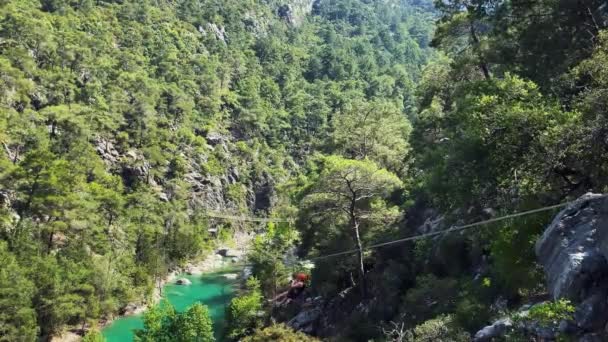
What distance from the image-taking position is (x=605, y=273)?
721 centimetres

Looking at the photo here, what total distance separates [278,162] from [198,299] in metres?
35.8

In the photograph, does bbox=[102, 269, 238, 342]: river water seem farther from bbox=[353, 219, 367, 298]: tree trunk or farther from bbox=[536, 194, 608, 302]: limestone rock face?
bbox=[536, 194, 608, 302]: limestone rock face

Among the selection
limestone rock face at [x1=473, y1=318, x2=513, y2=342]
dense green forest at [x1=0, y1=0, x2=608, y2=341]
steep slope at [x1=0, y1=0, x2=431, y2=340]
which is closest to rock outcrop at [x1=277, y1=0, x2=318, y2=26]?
steep slope at [x1=0, y1=0, x2=431, y2=340]

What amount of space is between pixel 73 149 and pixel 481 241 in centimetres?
3752

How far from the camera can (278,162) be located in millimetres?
75062

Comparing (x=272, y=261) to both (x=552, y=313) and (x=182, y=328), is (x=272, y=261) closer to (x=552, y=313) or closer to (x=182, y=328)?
(x=182, y=328)

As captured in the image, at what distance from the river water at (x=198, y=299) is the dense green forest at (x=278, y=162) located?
151 centimetres

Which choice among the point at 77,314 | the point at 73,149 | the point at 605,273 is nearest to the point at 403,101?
the point at 73,149

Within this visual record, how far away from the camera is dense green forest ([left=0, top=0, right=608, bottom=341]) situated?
11.5 meters

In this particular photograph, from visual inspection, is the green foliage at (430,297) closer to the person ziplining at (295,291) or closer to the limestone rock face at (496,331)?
the limestone rock face at (496,331)

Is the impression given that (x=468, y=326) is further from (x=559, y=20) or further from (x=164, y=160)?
(x=164, y=160)

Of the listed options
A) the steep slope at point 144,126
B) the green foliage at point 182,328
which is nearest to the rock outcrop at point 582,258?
the green foliage at point 182,328

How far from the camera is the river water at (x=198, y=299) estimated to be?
3312 centimetres

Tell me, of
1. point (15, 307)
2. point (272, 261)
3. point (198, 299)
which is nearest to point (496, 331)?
point (15, 307)
